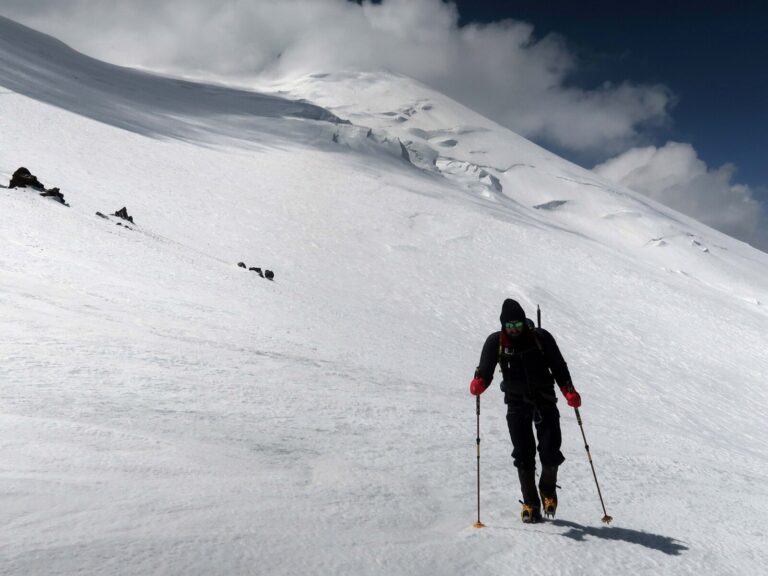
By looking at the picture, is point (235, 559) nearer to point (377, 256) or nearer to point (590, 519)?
point (590, 519)

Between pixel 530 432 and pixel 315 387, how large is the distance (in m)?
3.19

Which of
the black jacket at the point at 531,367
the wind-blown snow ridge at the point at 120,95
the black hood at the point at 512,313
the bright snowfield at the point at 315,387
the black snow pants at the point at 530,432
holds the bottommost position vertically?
the bright snowfield at the point at 315,387

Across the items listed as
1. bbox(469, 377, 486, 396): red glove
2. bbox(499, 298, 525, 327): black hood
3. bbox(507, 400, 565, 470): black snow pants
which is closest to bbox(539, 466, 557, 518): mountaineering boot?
bbox(507, 400, 565, 470): black snow pants

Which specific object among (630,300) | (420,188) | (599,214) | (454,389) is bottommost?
(454,389)

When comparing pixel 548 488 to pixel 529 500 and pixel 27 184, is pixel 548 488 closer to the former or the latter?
pixel 529 500

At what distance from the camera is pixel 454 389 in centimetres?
986

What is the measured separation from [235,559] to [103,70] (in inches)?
2458

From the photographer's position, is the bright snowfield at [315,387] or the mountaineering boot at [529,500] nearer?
the bright snowfield at [315,387]

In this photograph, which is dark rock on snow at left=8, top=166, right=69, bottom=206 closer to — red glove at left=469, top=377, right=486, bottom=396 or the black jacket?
red glove at left=469, top=377, right=486, bottom=396

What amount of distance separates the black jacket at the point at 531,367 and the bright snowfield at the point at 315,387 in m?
1.08

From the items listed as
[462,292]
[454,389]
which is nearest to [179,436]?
[454,389]

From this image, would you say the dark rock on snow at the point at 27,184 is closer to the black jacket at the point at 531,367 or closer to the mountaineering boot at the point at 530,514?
the black jacket at the point at 531,367

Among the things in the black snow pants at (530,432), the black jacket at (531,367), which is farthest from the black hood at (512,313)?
the black snow pants at (530,432)

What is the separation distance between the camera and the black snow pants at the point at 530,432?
16.9ft
